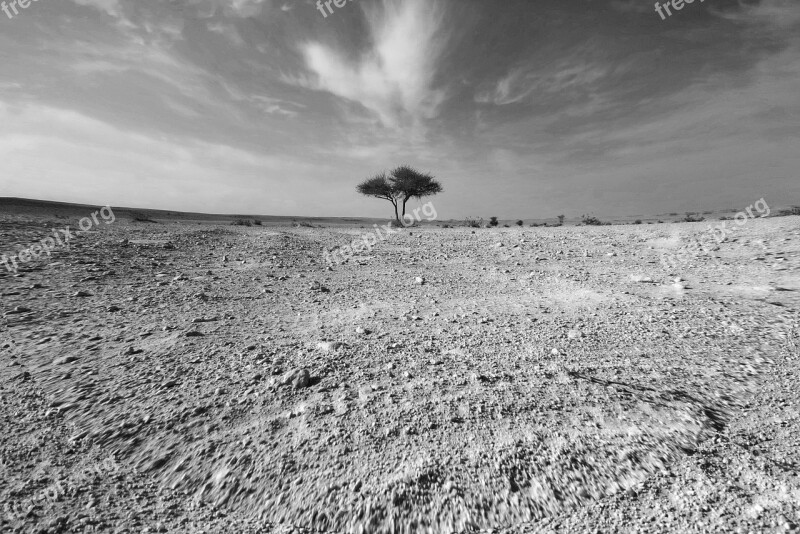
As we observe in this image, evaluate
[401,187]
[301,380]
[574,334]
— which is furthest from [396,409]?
[401,187]

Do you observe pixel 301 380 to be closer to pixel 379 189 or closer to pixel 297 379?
pixel 297 379

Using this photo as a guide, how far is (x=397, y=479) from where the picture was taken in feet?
6.11

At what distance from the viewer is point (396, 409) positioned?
7.83 feet

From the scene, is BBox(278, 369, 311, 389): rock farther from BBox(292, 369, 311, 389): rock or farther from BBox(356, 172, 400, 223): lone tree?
BBox(356, 172, 400, 223): lone tree

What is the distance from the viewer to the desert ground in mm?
1732

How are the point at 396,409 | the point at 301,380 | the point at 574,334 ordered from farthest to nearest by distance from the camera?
1. the point at 574,334
2. the point at 301,380
3. the point at 396,409

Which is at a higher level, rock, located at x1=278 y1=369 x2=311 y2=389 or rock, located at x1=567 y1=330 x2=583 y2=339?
rock, located at x1=567 y1=330 x2=583 y2=339

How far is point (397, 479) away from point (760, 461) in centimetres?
208

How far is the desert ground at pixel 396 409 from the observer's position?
1.73m

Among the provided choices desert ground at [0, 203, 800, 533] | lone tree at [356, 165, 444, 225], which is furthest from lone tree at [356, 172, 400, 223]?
desert ground at [0, 203, 800, 533]

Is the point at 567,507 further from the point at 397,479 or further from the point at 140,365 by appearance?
the point at 140,365

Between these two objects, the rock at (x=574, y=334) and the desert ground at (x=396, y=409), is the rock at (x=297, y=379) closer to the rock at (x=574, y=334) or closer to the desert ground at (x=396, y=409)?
the desert ground at (x=396, y=409)

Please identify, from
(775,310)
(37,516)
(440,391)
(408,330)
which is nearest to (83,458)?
(37,516)

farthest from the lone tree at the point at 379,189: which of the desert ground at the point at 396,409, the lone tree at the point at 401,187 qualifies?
the desert ground at the point at 396,409
